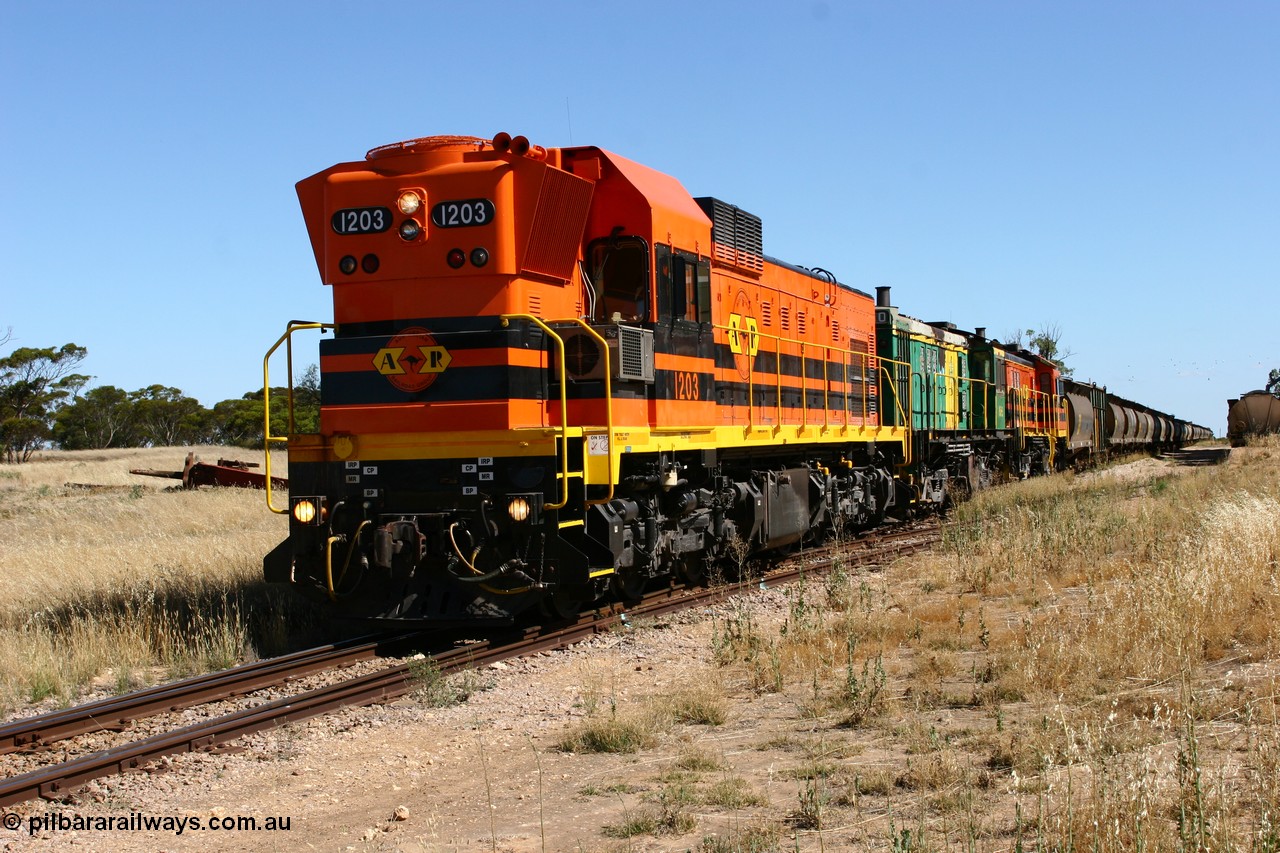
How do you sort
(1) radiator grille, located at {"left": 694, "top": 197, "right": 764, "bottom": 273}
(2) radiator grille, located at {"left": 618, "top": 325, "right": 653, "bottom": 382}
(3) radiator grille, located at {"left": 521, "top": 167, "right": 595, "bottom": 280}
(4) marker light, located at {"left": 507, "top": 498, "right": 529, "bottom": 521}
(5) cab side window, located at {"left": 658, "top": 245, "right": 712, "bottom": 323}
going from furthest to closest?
1. (1) radiator grille, located at {"left": 694, "top": 197, "right": 764, "bottom": 273}
2. (5) cab side window, located at {"left": 658, "top": 245, "right": 712, "bottom": 323}
3. (2) radiator grille, located at {"left": 618, "top": 325, "right": 653, "bottom": 382}
4. (3) radiator grille, located at {"left": 521, "top": 167, "right": 595, "bottom": 280}
5. (4) marker light, located at {"left": 507, "top": 498, "right": 529, "bottom": 521}

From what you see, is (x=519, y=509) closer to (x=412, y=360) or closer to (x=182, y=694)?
(x=412, y=360)

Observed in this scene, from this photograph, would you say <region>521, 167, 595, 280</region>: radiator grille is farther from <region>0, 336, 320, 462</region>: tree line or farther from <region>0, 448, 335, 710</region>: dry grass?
<region>0, 336, 320, 462</region>: tree line

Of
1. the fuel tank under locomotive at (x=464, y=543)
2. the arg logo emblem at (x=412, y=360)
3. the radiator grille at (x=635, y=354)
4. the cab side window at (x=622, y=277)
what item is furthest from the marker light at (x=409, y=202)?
the fuel tank under locomotive at (x=464, y=543)

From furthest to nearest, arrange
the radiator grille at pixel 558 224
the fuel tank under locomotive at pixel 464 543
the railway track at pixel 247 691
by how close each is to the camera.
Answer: the radiator grille at pixel 558 224
the fuel tank under locomotive at pixel 464 543
the railway track at pixel 247 691

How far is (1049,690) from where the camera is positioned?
6840mm

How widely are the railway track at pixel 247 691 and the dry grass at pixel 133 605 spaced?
888 mm

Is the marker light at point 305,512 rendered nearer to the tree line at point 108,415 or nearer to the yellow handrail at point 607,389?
the yellow handrail at point 607,389

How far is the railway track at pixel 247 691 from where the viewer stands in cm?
626

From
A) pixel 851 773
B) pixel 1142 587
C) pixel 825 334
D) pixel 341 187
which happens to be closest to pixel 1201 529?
pixel 1142 587

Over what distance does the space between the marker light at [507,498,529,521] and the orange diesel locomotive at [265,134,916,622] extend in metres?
0.03

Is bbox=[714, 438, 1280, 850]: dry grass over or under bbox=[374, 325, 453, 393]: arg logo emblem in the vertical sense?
under

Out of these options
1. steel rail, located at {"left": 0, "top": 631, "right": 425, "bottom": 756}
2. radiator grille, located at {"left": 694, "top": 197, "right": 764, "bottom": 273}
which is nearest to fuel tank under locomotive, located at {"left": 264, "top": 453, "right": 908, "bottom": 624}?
steel rail, located at {"left": 0, "top": 631, "right": 425, "bottom": 756}

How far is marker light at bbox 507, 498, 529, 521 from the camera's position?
30.1 ft

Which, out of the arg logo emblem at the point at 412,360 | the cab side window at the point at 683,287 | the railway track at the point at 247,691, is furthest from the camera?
the cab side window at the point at 683,287
